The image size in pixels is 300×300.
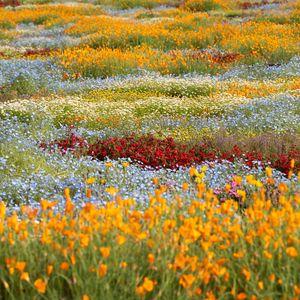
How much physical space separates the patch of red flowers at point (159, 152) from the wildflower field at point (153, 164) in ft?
0.08

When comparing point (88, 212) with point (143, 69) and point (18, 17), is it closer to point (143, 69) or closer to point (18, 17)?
point (143, 69)

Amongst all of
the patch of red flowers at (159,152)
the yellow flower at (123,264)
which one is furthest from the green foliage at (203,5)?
the yellow flower at (123,264)

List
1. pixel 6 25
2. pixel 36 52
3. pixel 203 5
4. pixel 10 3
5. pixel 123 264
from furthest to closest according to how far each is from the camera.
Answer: pixel 10 3, pixel 203 5, pixel 6 25, pixel 36 52, pixel 123 264

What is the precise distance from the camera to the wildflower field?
3148mm

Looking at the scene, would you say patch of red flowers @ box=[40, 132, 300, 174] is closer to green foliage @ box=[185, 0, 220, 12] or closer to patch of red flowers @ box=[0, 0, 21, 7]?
green foliage @ box=[185, 0, 220, 12]

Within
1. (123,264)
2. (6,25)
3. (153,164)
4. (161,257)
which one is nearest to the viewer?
(123,264)

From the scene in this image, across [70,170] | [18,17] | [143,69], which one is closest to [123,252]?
[70,170]

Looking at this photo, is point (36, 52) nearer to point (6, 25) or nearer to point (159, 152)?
point (6, 25)

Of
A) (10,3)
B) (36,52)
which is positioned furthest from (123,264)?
(10,3)

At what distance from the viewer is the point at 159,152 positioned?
738 cm

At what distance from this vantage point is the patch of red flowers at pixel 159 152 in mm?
7234

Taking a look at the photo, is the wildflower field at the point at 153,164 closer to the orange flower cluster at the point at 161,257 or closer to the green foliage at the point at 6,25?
the orange flower cluster at the point at 161,257

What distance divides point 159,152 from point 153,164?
183 millimetres

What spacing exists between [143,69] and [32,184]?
816cm
